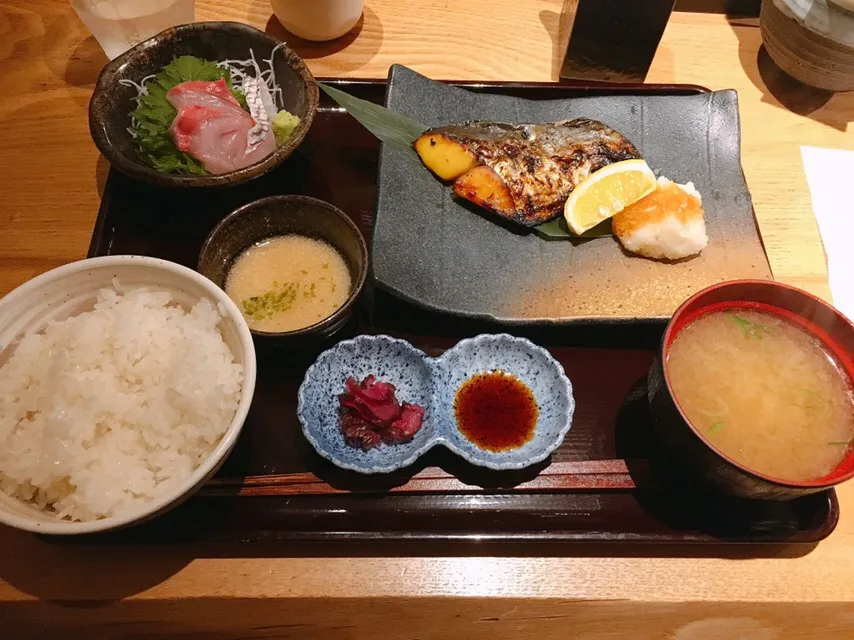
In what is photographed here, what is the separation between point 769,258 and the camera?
2262 mm

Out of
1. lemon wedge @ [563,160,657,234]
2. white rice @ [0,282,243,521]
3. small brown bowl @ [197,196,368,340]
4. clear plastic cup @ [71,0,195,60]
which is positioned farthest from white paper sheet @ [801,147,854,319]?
clear plastic cup @ [71,0,195,60]

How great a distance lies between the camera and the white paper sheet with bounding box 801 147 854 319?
220 centimetres

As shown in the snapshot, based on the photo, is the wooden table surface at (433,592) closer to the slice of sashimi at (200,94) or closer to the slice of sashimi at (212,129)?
the slice of sashimi at (212,129)

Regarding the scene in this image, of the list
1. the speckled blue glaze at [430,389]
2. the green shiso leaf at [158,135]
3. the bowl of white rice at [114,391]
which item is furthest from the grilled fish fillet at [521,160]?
the bowl of white rice at [114,391]

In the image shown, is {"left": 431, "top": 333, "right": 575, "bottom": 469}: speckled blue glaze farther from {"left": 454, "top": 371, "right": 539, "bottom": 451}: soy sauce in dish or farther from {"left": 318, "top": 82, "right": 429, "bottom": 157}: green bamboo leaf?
{"left": 318, "top": 82, "right": 429, "bottom": 157}: green bamboo leaf

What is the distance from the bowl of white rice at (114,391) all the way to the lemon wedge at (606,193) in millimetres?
1199

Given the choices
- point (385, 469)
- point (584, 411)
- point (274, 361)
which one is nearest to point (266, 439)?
point (274, 361)

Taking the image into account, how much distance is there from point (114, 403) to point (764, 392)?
1.65m

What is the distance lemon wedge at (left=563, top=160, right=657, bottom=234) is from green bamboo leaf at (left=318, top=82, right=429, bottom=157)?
1.99ft

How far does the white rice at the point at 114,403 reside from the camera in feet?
4.83

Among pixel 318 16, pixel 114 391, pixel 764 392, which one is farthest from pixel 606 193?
pixel 114 391

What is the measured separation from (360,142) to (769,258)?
1532 mm

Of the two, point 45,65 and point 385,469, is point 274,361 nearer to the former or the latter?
point 385,469

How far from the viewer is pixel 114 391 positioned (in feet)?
5.26
